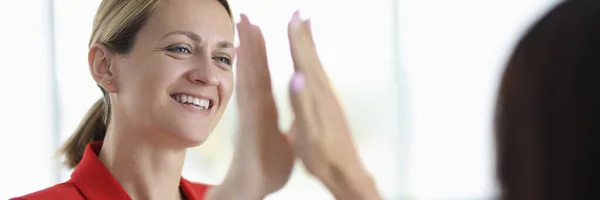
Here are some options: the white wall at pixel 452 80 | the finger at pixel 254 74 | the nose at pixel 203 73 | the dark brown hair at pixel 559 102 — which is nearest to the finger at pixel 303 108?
the finger at pixel 254 74

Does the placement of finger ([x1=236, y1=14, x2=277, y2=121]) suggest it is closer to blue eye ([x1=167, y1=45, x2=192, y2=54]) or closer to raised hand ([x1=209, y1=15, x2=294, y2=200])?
raised hand ([x1=209, y1=15, x2=294, y2=200])

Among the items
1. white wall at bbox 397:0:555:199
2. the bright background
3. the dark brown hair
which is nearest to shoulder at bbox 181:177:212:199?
the dark brown hair

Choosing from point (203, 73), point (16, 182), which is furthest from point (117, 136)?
point (16, 182)

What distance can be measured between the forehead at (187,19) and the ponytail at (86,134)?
25cm

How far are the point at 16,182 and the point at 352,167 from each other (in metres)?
2.35

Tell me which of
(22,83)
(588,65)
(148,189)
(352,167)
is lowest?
(22,83)

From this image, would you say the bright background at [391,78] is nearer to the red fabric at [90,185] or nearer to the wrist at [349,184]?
the red fabric at [90,185]

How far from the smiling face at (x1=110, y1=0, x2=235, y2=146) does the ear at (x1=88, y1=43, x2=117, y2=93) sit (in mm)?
18

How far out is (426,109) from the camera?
3.37 meters

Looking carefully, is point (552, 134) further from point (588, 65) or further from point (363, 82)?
point (363, 82)

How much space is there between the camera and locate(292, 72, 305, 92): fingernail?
0.99m

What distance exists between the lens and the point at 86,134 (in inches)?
57.6

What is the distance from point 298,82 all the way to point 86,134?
0.62 metres

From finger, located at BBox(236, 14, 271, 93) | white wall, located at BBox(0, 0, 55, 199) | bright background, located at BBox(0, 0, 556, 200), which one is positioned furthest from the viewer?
bright background, located at BBox(0, 0, 556, 200)
